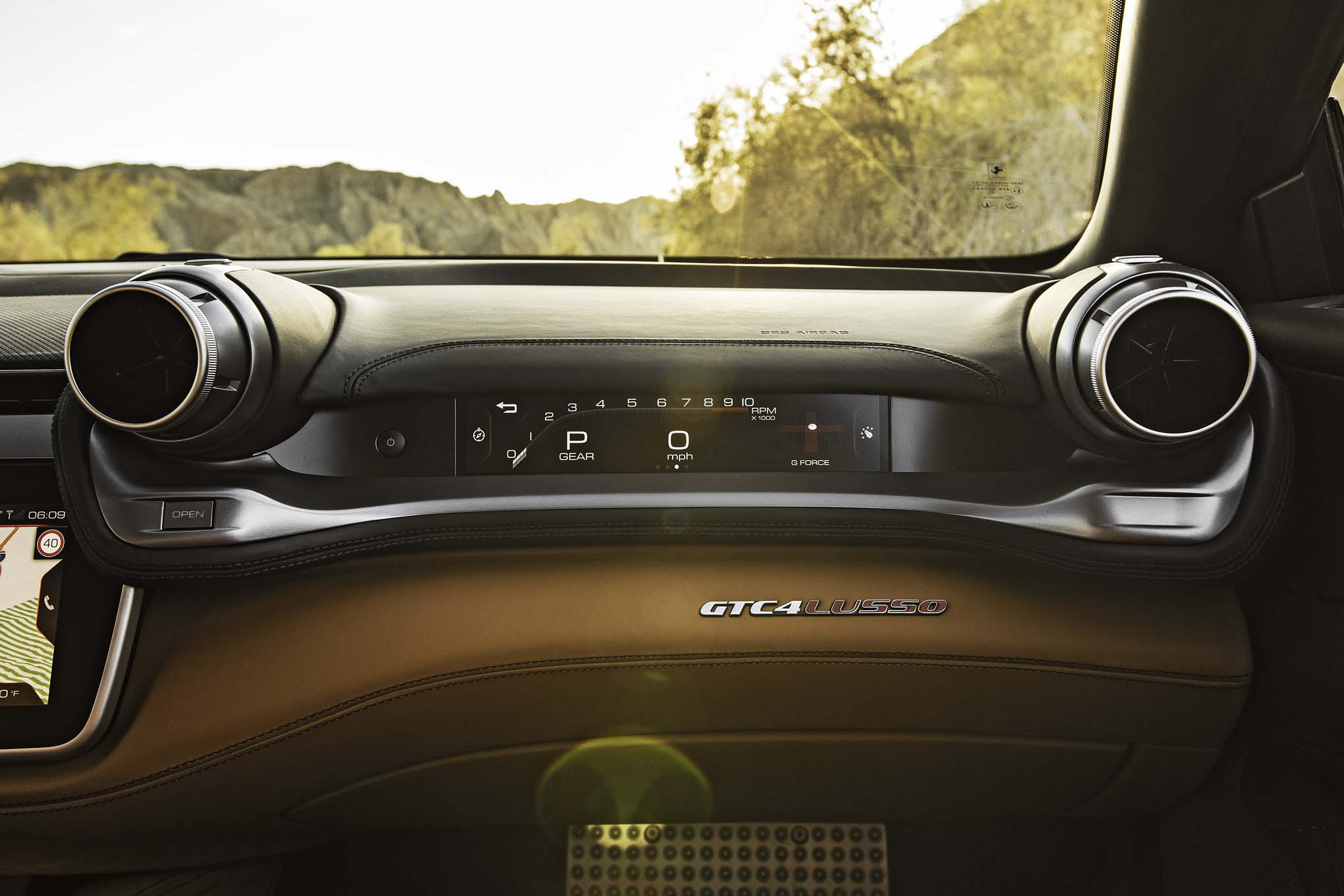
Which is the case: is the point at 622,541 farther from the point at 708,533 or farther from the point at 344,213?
the point at 344,213

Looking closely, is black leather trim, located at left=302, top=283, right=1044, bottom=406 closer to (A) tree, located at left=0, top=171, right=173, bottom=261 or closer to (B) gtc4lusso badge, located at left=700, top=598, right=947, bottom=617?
(B) gtc4lusso badge, located at left=700, top=598, right=947, bottom=617

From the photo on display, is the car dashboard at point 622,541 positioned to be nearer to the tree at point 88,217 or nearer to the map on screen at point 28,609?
the map on screen at point 28,609

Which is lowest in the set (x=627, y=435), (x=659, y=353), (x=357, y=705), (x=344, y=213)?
(x=357, y=705)

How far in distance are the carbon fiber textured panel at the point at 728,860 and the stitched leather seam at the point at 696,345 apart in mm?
1114

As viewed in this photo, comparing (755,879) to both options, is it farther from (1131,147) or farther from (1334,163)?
(1334,163)

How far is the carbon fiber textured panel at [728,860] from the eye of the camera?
2.09 meters

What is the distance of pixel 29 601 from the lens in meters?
1.54

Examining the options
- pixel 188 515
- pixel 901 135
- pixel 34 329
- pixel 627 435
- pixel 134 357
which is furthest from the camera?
pixel 901 135

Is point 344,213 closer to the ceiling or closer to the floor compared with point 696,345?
closer to the ceiling

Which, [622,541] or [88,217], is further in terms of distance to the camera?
[88,217]

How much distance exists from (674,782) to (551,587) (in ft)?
1.62

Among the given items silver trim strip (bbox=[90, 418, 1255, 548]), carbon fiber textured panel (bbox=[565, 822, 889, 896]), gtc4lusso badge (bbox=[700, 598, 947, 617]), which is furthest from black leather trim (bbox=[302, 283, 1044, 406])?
carbon fiber textured panel (bbox=[565, 822, 889, 896])

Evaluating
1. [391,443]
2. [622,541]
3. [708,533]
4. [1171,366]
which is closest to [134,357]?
[391,443]

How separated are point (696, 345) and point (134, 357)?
0.83 metres
